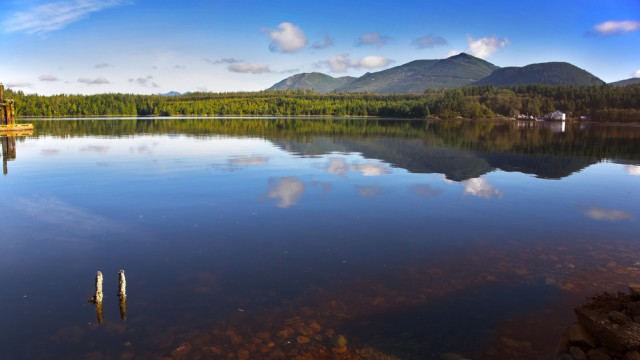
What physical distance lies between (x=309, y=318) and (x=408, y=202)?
547 inches

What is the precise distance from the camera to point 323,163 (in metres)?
39.2

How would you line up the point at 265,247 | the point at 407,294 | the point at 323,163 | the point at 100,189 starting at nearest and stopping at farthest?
1. the point at 407,294
2. the point at 265,247
3. the point at 100,189
4. the point at 323,163

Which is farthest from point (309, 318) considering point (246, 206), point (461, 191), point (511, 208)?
point (461, 191)

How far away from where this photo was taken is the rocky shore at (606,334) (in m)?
8.34

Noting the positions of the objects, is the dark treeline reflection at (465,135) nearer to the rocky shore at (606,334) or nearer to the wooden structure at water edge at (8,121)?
the wooden structure at water edge at (8,121)

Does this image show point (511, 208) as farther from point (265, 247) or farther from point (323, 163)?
point (323, 163)

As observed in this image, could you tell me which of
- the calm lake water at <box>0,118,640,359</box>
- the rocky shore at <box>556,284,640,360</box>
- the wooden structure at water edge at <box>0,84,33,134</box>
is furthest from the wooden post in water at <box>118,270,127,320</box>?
the wooden structure at water edge at <box>0,84,33,134</box>

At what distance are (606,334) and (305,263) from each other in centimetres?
872

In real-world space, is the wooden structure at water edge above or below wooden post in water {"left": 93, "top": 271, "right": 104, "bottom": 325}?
above

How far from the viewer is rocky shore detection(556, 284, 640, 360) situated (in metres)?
8.34

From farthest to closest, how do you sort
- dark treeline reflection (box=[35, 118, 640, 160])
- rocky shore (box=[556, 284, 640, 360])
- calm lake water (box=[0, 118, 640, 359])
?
1. dark treeline reflection (box=[35, 118, 640, 160])
2. calm lake water (box=[0, 118, 640, 359])
3. rocky shore (box=[556, 284, 640, 360])

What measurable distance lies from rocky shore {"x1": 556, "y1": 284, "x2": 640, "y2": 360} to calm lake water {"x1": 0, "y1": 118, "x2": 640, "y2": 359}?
76 cm

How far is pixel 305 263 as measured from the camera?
14852 mm

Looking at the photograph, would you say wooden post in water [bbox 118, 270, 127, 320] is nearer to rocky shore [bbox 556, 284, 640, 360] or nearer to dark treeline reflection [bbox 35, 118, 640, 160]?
rocky shore [bbox 556, 284, 640, 360]
